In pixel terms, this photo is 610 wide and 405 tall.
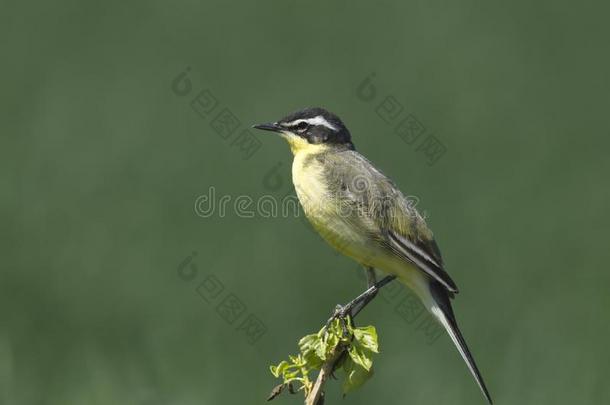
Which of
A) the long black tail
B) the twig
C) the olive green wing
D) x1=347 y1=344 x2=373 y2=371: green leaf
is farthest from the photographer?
the olive green wing

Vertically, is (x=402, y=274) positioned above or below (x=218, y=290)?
below

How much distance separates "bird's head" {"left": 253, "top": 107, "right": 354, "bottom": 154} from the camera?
26.6ft

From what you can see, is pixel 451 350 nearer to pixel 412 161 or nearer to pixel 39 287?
pixel 412 161

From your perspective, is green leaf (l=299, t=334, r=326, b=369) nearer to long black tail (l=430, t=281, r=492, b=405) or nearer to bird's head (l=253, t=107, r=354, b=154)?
long black tail (l=430, t=281, r=492, b=405)

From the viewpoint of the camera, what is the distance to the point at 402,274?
7.50 m

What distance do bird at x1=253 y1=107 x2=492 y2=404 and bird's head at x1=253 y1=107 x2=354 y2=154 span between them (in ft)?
1.37

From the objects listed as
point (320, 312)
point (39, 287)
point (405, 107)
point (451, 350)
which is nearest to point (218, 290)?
point (320, 312)

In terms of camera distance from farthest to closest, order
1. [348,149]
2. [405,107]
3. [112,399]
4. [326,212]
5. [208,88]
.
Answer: [208,88], [405,107], [348,149], [326,212], [112,399]

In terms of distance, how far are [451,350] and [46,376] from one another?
3.32 m

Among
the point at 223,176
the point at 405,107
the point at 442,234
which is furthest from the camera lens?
the point at 405,107

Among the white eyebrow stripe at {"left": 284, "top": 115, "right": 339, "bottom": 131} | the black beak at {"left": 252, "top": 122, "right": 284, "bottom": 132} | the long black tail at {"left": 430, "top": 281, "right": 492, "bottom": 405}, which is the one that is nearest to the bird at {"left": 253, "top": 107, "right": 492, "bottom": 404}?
the long black tail at {"left": 430, "top": 281, "right": 492, "bottom": 405}

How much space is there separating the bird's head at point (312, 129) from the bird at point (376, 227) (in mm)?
418

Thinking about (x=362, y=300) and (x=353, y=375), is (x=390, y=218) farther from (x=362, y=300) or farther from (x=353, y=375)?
(x=353, y=375)

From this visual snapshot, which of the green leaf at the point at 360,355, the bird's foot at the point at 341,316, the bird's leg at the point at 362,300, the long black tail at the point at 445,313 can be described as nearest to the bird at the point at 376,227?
the long black tail at the point at 445,313
